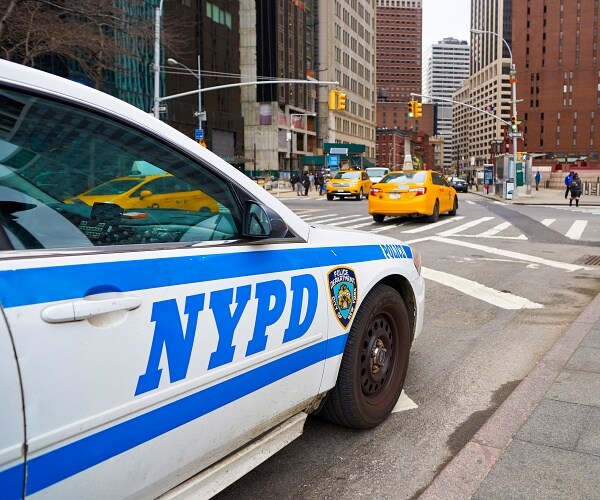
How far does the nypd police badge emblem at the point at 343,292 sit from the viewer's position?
302 cm

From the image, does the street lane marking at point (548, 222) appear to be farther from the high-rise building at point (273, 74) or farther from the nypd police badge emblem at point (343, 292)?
the high-rise building at point (273, 74)

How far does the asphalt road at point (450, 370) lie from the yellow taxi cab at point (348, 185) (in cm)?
2062

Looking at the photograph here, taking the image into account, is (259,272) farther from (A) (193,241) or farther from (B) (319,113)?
(B) (319,113)

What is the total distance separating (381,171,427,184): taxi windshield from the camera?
17.1 meters

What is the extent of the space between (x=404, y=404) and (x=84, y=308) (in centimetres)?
273

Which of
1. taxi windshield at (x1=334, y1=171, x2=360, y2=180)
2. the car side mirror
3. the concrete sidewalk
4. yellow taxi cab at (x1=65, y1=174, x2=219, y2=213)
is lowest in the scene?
the concrete sidewalk

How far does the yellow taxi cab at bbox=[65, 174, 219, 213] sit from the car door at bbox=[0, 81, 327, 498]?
41 millimetres

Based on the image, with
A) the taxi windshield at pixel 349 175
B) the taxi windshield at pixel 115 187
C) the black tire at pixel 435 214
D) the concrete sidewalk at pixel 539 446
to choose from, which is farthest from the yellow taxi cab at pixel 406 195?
the taxi windshield at pixel 349 175

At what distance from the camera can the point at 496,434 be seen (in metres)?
3.36

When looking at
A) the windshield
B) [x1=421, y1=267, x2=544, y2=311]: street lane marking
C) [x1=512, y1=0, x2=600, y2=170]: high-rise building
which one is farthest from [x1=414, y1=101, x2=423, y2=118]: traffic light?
[x1=512, y1=0, x2=600, y2=170]: high-rise building

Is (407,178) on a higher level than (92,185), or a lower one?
higher

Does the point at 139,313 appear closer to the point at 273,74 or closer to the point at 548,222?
the point at 548,222

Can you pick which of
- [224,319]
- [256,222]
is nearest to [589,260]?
[256,222]

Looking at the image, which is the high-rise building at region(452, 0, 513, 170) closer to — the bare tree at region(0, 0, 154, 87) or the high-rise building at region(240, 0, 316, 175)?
the high-rise building at region(240, 0, 316, 175)
